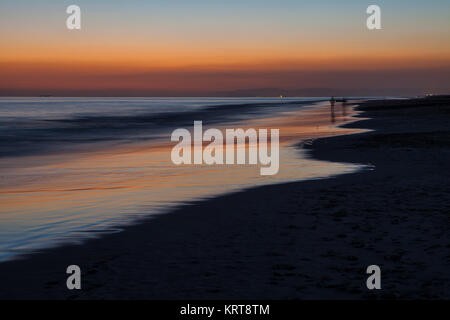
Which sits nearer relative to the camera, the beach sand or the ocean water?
the beach sand

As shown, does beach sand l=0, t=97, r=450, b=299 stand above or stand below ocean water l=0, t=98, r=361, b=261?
below

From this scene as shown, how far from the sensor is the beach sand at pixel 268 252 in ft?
18.6

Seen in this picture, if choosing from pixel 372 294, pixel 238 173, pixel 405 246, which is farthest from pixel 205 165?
pixel 372 294

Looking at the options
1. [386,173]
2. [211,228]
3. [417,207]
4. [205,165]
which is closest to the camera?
[211,228]

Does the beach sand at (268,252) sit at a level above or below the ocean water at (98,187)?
below

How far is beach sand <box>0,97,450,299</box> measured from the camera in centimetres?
566

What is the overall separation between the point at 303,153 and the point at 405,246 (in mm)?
12699

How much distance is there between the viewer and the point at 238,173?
14664 mm

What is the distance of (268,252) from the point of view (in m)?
6.98

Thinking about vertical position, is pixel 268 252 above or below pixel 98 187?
below

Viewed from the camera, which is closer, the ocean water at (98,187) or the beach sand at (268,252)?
the beach sand at (268,252)

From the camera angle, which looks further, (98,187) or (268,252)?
(98,187)
